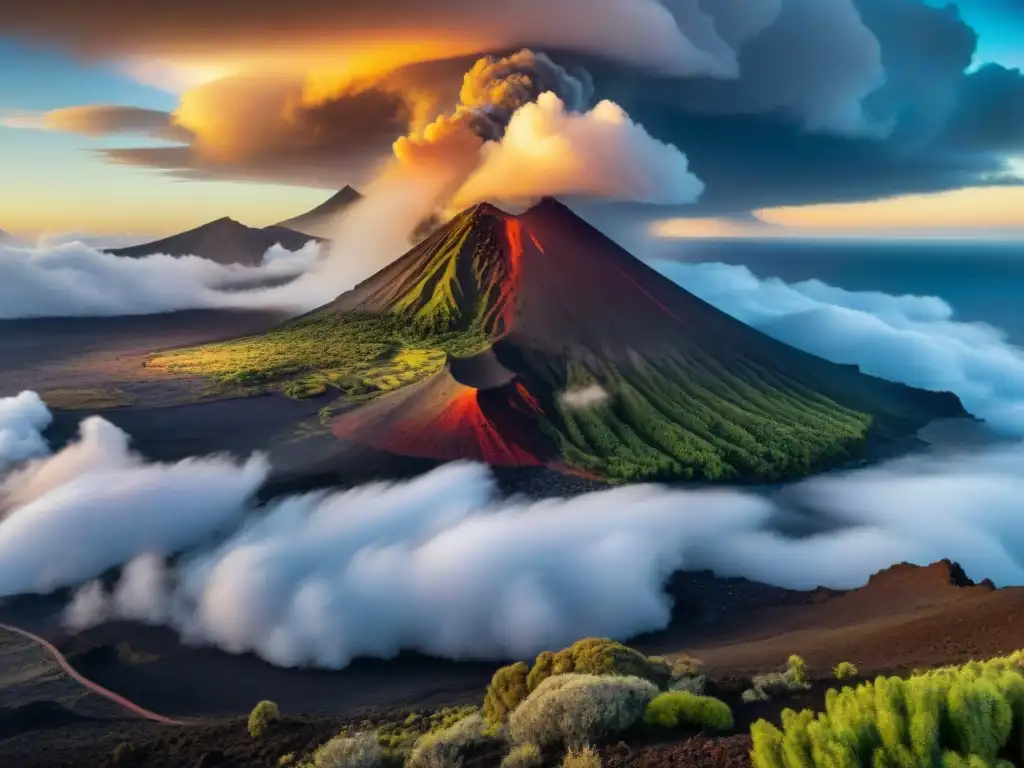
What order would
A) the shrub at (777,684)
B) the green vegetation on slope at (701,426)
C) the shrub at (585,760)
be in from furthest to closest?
1. the green vegetation on slope at (701,426)
2. the shrub at (777,684)
3. the shrub at (585,760)

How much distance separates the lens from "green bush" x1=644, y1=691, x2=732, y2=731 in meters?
11.9

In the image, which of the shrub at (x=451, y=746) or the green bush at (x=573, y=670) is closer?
the shrub at (x=451, y=746)

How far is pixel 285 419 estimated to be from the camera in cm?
5538

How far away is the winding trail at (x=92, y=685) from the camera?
21.3 meters

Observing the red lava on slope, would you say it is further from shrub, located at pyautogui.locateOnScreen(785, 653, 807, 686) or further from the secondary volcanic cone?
shrub, located at pyautogui.locateOnScreen(785, 653, 807, 686)

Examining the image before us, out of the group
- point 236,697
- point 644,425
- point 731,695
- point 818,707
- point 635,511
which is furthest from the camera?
point 644,425

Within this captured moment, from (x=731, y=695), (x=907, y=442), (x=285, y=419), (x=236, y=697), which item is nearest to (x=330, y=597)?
(x=236, y=697)

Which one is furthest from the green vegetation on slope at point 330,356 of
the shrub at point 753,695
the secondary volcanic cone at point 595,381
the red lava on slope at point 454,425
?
the shrub at point 753,695

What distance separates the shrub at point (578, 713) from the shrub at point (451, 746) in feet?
2.46

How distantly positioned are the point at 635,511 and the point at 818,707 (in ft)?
85.0

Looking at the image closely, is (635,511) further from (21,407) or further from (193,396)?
(21,407)

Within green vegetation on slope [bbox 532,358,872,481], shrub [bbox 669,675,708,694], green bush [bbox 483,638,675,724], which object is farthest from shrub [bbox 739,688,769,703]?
green vegetation on slope [bbox 532,358,872,481]

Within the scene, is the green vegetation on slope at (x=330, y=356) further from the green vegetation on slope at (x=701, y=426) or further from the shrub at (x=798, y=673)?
the shrub at (x=798, y=673)

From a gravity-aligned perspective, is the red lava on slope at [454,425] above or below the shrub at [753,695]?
above
